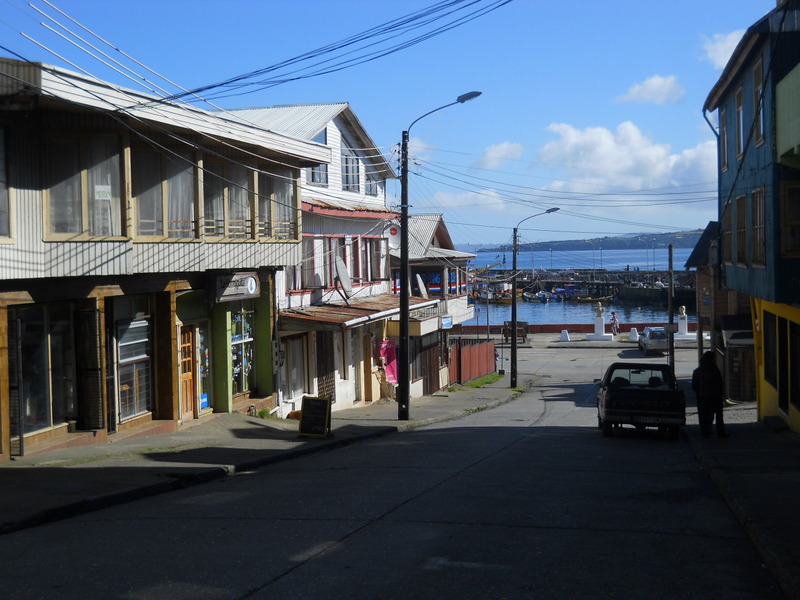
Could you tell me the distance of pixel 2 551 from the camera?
28.2 feet

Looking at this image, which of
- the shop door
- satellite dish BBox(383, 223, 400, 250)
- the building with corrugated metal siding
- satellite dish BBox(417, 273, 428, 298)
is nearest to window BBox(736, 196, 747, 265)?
the building with corrugated metal siding

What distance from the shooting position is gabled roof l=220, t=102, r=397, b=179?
90.8ft

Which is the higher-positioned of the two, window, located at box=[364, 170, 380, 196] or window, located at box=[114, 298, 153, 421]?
window, located at box=[364, 170, 380, 196]

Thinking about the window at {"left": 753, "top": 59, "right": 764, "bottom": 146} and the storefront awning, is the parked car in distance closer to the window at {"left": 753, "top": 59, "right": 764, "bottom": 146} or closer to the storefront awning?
the storefront awning

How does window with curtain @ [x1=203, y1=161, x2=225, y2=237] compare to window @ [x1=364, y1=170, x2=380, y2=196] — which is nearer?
window with curtain @ [x1=203, y1=161, x2=225, y2=237]

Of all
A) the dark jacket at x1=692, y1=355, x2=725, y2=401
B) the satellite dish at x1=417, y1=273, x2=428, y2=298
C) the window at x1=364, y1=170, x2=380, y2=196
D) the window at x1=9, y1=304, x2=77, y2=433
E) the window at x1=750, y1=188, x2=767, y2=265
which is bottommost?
the dark jacket at x1=692, y1=355, x2=725, y2=401

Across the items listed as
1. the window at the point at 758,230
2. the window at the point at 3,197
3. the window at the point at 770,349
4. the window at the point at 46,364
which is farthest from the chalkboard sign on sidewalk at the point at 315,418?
the window at the point at 770,349

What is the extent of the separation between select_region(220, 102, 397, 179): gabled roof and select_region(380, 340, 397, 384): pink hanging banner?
20.5ft

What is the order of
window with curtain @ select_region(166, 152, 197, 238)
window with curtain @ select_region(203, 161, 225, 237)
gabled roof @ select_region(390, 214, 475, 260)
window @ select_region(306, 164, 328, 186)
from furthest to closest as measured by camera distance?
gabled roof @ select_region(390, 214, 475, 260) → window @ select_region(306, 164, 328, 186) → window with curtain @ select_region(203, 161, 225, 237) → window with curtain @ select_region(166, 152, 197, 238)

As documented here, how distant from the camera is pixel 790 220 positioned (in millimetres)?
17719

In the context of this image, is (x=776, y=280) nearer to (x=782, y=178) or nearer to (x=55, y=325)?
(x=782, y=178)

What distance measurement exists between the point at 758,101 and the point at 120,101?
41.4ft

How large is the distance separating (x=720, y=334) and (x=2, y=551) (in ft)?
93.7

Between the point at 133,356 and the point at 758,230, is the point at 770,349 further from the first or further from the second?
the point at 133,356
